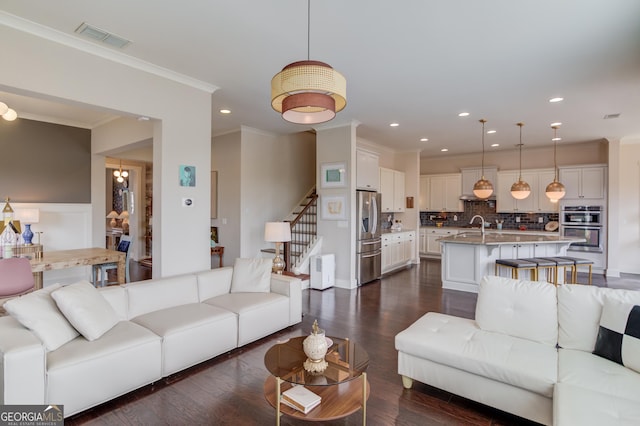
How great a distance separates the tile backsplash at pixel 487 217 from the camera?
339 inches

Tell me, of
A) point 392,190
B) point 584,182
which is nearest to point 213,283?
point 392,190

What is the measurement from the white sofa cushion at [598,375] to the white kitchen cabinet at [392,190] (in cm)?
568

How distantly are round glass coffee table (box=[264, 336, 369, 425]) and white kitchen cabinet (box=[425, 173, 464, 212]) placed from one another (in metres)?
8.04

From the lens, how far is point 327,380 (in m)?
2.00

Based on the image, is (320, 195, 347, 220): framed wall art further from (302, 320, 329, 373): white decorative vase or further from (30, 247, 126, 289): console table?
(302, 320, 329, 373): white decorative vase

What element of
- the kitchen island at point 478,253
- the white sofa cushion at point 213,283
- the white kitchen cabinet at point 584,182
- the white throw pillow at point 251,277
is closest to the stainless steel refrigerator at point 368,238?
the kitchen island at point 478,253

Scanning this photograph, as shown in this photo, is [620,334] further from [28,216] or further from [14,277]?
[28,216]

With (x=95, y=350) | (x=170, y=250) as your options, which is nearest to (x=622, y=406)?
(x=95, y=350)

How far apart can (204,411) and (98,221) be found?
18.2 ft

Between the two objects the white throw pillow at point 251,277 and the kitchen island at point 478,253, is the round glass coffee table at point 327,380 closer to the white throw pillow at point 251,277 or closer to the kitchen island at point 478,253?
the white throw pillow at point 251,277

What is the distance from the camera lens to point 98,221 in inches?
251

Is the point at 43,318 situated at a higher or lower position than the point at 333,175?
lower

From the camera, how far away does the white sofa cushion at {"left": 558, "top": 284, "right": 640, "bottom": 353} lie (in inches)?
91.6

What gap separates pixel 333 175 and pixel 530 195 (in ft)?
18.4
